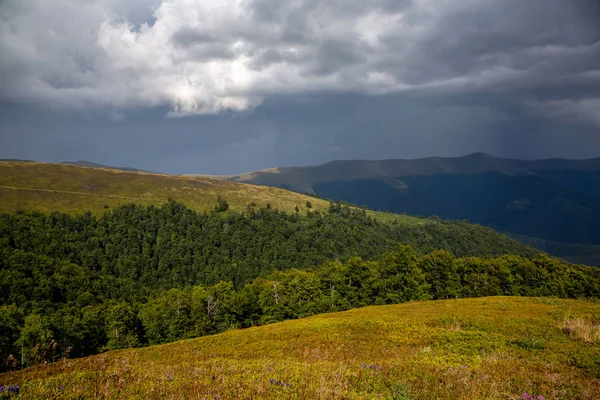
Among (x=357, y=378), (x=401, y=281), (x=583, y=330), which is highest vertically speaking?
(x=357, y=378)

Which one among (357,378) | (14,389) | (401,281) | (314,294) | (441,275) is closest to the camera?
(14,389)

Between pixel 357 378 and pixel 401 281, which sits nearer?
pixel 357 378

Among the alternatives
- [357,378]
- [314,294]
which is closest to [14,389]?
[357,378]

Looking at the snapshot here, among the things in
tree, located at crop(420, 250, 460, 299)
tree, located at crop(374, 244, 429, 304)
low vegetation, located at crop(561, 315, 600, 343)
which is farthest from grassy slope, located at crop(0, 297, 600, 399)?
tree, located at crop(420, 250, 460, 299)

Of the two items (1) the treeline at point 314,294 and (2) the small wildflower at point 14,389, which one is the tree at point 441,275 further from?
(2) the small wildflower at point 14,389

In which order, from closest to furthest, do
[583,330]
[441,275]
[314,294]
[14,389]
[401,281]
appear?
[14,389]
[583,330]
[401,281]
[314,294]
[441,275]

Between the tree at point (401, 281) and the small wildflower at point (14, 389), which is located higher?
the small wildflower at point (14, 389)

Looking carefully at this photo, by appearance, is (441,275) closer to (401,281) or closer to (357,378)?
(401,281)

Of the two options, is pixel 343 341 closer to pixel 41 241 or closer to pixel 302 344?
pixel 302 344

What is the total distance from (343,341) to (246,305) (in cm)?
7501

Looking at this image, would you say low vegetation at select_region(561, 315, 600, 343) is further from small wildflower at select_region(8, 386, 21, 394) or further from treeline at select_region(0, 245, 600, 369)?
treeline at select_region(0, 245, 600, 369)

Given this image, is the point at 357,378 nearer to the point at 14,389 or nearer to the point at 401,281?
the point at 14,389

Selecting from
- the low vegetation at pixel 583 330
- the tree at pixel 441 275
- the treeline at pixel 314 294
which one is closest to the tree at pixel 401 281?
the treeline at pixel 314 294

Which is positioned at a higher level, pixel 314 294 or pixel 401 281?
pixel 401 281
